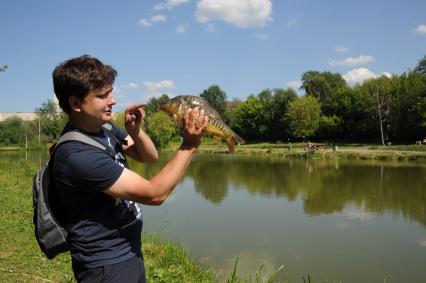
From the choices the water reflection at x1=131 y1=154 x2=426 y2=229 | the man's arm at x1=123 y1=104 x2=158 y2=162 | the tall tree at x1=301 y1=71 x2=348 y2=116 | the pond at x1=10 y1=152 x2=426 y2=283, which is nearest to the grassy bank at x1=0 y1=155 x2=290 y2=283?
the pond at x1=10 y1=152 x2=426 y2=283

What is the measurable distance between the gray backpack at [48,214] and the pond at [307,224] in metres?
5.77

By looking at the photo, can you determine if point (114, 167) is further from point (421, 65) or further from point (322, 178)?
point (421, 65)

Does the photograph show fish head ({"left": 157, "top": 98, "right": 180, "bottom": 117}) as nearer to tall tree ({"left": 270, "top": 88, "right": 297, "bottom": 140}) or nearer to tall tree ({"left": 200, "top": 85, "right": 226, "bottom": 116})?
tall tree ({"left": 270, "top": 88, "right": 297, "bottom": 140})

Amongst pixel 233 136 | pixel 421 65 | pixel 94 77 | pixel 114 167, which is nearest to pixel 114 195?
pixel 114 167

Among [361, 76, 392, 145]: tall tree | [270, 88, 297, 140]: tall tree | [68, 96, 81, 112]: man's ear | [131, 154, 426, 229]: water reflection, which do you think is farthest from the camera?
[270, 88, 297, 140]: tall tree

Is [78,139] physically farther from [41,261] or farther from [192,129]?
[41,261]

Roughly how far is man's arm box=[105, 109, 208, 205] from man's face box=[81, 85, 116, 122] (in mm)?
332

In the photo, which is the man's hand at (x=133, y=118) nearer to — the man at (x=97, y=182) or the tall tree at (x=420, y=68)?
the man at (x=97, y=182)

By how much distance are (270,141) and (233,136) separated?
5580 cm

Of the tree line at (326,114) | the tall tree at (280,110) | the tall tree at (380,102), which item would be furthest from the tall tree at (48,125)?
the tall tree at (380,102)

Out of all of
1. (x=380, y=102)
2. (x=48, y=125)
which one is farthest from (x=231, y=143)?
(x=48, y=125)

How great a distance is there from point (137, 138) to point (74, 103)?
70 centimetres

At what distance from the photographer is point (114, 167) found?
1973mm

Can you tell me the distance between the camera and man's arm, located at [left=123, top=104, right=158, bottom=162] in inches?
105
